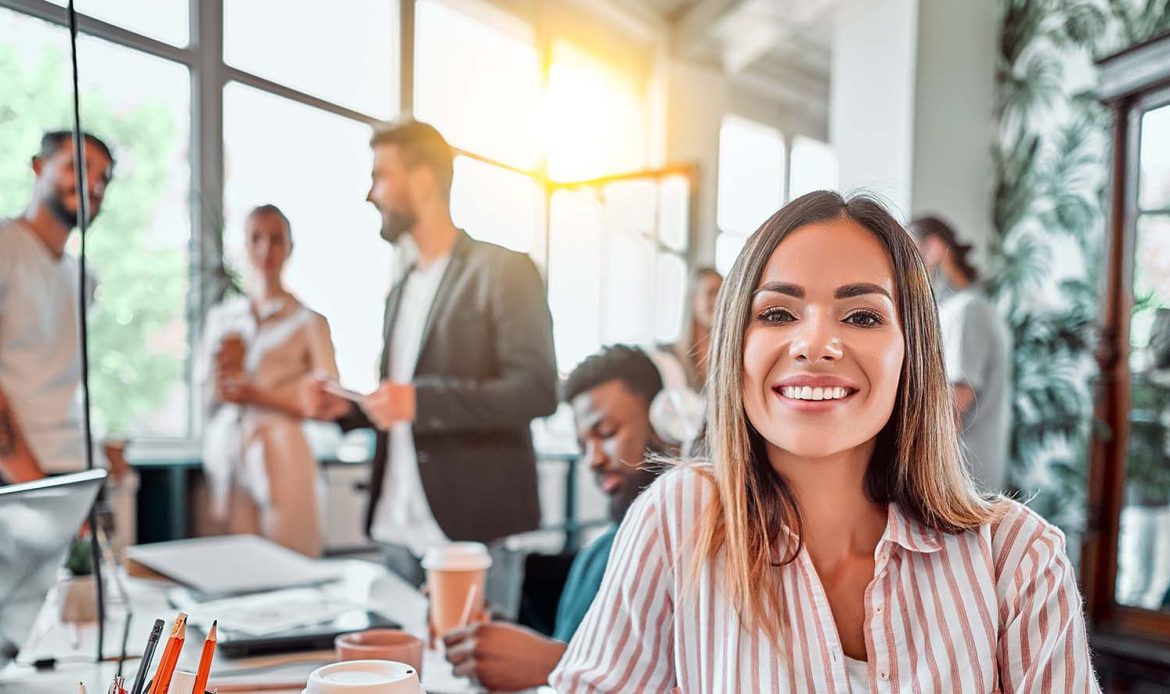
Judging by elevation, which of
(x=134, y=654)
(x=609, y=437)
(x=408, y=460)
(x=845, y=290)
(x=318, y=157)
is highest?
(x=318, y=157)

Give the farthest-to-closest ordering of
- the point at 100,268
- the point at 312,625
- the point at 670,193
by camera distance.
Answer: the point at 670,193 < the point at 100,268 < the point at 312,625

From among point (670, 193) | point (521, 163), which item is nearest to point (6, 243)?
point (521, 163)

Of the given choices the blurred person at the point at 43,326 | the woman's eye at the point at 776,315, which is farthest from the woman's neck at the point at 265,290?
the woman's eye at the point at 776,315

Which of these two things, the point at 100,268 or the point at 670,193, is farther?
the point at 670,193

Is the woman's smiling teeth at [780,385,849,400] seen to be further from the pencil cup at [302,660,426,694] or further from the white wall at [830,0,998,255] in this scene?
the white wall at [830,0,998,255]

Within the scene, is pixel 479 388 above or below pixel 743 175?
below

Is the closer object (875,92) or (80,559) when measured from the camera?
(80,559)

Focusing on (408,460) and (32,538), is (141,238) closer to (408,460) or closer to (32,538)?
(408,460)

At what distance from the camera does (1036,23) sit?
3.44 m

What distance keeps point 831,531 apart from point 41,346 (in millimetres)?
1459

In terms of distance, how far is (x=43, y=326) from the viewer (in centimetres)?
166

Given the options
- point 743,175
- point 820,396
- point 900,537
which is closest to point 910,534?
point 900,537

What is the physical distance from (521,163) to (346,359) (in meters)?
0.57

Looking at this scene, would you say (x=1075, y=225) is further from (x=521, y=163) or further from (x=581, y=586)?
(x=581, y=586)
